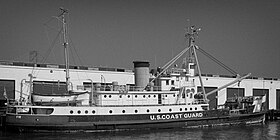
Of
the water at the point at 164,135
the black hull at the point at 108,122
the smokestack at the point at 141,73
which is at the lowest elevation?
the water at the point at 164,135

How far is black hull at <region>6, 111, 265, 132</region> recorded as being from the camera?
26.3 m

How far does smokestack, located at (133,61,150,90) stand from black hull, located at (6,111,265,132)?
350 centimetres

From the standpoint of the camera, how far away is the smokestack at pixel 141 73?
1246 inches

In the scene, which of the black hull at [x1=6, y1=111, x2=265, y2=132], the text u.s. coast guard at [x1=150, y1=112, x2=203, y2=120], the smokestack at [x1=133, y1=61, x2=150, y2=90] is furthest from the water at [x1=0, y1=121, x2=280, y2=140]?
the smokestack at [x1=133, y1=61, x2=150, y2=90]

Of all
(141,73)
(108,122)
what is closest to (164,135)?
(108,122)

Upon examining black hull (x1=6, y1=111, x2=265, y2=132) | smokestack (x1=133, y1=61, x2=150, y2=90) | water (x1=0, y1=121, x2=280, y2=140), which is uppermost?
smokestack (x1=133, y1=61, x2=150, y2=90)

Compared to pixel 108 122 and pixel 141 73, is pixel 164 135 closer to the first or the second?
pixel 108 122

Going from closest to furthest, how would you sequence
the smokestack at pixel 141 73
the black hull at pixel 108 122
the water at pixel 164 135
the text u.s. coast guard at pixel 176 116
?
1. the water at pixel 164 135
2. the black hull at pixel 108 122
3. the text u.s. coast guard at pixel 176 116
4. the smokestack at pixel 141 73


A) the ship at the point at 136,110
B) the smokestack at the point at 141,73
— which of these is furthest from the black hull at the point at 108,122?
the smokestack at the point at 141,73

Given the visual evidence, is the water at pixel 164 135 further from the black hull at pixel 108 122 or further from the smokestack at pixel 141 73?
the smokestack at pixel 141 73

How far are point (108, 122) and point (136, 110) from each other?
8.70 ft

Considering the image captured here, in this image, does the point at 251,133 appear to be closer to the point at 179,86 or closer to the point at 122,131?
the point at 179,86

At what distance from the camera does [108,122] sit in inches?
1106

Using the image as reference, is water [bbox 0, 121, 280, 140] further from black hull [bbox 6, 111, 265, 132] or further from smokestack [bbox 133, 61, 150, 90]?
smokestack [bbox 133, 61, 150, 90]
